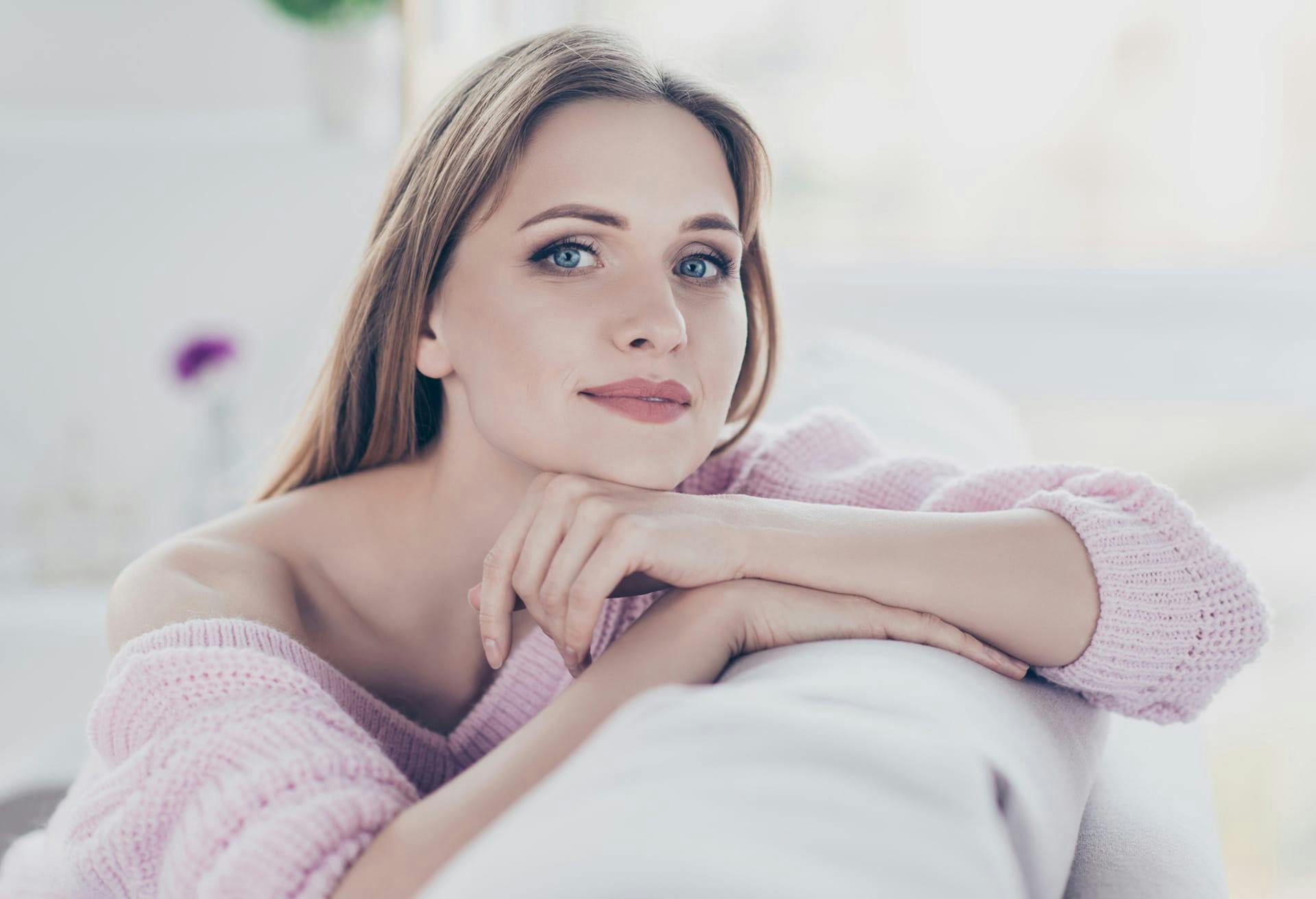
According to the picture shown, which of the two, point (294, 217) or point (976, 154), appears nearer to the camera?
point (294, 217)

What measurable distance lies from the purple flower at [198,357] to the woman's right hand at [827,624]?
194 cm

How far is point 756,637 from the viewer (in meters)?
0.87

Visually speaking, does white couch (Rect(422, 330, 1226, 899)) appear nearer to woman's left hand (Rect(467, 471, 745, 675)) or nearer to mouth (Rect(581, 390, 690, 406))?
woman's left hand (Rect(467, 471, 745, 675))

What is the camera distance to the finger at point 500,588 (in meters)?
0.96

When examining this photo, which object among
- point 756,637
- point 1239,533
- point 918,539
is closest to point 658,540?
point 756,637

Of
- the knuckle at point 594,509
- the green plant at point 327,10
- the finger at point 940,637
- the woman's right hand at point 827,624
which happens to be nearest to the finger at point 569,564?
the knuckle at point 594,509

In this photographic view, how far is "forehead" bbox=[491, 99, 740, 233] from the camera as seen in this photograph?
110 centimetres

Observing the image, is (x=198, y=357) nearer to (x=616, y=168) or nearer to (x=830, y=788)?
(x=616, y=168)

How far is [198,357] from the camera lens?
2.51 meters

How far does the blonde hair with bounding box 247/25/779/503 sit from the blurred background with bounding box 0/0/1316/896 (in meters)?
1.41

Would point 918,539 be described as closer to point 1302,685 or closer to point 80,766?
point 80,766

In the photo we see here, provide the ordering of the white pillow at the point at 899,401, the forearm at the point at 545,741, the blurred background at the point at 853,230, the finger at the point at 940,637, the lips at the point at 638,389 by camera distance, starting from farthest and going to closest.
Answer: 1. the blurred background at the point at 853,230
2. the white pillow at the point at 899,401
3. the lips at the point at 638,389
4. the finger at the point at 940,637
5. the forearm at the point at 545,741

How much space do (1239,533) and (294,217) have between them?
255cm

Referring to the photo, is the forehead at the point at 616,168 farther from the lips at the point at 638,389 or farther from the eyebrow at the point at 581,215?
the lips at the point at 638,389
